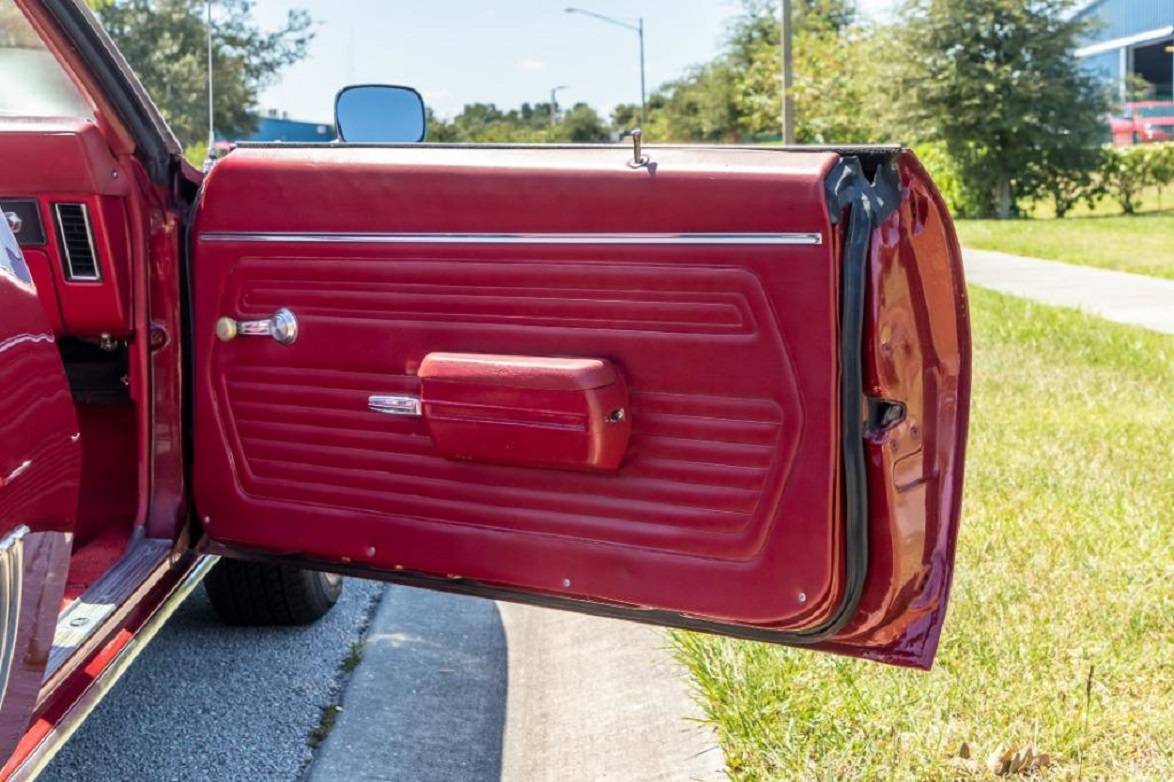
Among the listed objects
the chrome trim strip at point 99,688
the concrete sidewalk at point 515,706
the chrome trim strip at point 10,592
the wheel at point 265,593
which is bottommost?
the concrete sidewalk at point 515,706

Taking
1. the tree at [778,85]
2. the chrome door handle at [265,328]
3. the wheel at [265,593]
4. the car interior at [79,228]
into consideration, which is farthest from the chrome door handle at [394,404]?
the tree at [778,85]

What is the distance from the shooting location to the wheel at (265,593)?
143 inches

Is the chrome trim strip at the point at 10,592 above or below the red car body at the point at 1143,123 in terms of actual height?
above

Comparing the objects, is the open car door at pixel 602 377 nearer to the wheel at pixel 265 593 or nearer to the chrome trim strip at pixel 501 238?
the chrome trim strip at pixel 501 238

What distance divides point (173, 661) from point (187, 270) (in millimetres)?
1362

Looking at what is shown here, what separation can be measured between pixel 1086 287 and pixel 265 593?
8.81 m

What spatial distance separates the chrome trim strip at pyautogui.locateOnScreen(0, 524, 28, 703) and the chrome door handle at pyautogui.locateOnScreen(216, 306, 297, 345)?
822 millimetres

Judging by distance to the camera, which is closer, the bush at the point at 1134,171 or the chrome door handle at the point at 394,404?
the chrome door handle at the point at 394,404

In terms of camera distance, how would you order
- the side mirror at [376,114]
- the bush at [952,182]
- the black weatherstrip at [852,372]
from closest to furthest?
the black weatherstrip at [852,372], the side mirror at [376,114], the bush at [952,182]

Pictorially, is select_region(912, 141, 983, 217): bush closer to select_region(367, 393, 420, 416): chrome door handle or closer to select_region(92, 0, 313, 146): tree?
select_region(92, 0, 313, 146): tree

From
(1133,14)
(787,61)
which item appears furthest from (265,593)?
(1133,14)

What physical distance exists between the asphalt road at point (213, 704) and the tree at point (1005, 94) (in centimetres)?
2224

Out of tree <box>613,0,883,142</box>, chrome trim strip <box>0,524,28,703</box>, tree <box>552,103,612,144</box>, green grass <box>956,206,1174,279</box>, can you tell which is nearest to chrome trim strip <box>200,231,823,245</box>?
chrome trim strip <box>0,524,28,703</box>

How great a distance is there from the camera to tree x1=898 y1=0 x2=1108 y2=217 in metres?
23.7
